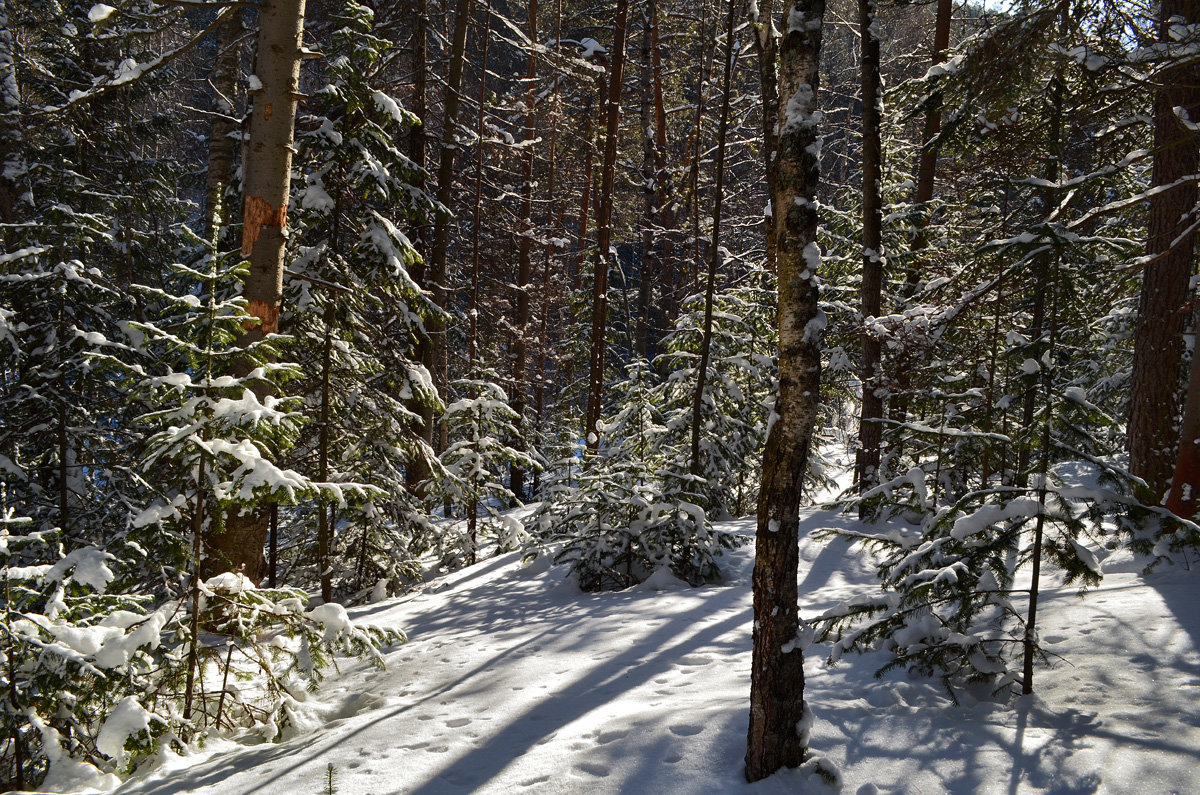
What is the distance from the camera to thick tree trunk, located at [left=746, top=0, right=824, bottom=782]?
341 centimetres

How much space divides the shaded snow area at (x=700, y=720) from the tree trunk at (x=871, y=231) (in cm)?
359

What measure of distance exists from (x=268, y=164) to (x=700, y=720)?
19.3ft

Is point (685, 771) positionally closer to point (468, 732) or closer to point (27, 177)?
point (468, 732)

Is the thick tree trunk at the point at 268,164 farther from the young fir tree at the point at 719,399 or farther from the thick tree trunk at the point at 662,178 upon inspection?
the thick tree trunk at the point at 662,178

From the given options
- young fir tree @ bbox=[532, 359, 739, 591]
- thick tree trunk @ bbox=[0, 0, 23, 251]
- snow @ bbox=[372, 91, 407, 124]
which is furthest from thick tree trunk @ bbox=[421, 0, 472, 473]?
thick tree trunk @ bbox=[0, 0, 23, 251]

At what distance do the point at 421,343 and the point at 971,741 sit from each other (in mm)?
9240

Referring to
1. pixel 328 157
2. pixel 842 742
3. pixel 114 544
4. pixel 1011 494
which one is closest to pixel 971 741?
pixel 842 742

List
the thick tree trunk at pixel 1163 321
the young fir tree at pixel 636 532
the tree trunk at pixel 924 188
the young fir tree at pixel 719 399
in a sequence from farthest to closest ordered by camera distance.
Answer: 1. the young fir tree at pixel 719 399
2. the tree trunk at pixel 924 188
3. the young fir tree at pixel 636 532
4. the thick tree trunk at pixel 1163 321

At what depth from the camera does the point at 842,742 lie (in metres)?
3.79

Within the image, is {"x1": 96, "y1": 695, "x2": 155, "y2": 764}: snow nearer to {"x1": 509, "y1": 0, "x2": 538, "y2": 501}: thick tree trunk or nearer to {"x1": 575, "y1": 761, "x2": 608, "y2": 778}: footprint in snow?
{"x1": 575, "y1": 761, "x2": 608, "y2": 778}: footprint in snow

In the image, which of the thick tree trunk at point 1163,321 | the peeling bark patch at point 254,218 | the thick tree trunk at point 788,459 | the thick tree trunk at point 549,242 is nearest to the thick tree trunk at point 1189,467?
the thick tree trunk at point 1163,321

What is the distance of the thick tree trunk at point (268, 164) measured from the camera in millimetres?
6012

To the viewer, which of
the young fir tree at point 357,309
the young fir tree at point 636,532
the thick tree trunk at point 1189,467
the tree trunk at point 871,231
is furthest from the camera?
the tree trunk at point 871,231

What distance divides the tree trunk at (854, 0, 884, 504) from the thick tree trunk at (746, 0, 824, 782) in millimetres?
6404
